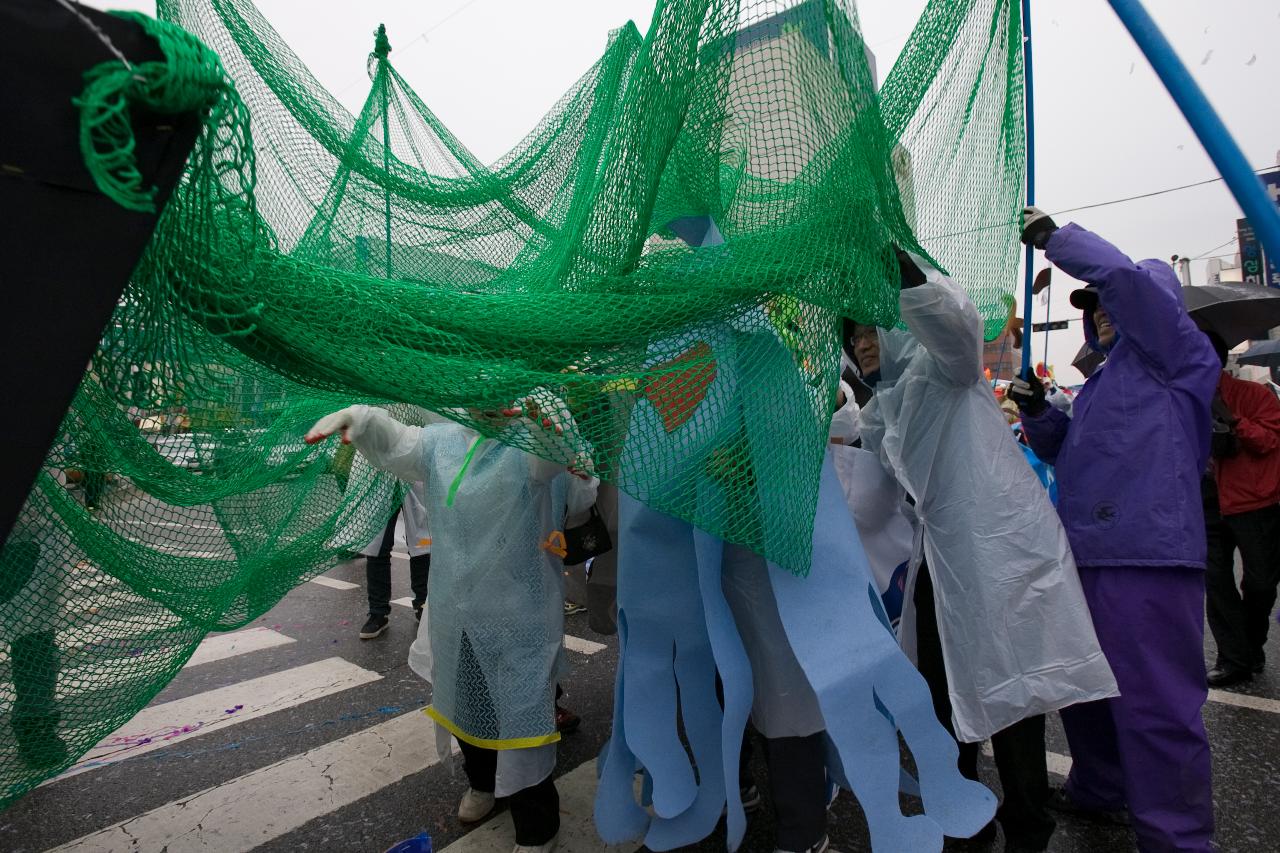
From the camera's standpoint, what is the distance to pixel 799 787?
84.5 inches

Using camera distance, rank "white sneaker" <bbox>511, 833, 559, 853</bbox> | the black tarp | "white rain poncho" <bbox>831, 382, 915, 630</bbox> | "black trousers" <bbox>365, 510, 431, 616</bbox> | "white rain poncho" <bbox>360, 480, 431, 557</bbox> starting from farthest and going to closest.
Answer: "black trousers" <bbox>365, 510, 431, 616</bbox>, "white rain poncho" <bbox>360, 480, 431, 557</bbox>, "white rain poncho" <bbox>831, 382, 915, 630</bbox>, "white sneaker" <bbox>511, 833, 559, 853</bbox>, the black tarp

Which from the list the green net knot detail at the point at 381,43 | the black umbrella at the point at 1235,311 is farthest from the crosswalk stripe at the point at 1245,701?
the green net knot detail at the point at 381,43

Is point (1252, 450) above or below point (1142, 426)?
below

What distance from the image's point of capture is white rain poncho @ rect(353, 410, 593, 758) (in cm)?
239

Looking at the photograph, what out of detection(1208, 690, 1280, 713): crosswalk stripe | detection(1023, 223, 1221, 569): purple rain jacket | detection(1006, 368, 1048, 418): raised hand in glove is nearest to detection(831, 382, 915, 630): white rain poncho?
detection(1006, 368, 1048, 418): raised hand in glove

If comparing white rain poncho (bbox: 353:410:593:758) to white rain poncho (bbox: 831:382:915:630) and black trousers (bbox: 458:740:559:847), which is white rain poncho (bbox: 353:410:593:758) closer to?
black trousers (bbox: 458:740:559:847)

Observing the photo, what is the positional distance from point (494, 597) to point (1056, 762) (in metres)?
2.52

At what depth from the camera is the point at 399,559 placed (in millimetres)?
8391

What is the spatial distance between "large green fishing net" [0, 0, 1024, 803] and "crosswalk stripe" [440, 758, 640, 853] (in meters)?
1.15

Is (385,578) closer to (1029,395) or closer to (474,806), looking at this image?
(474,806)

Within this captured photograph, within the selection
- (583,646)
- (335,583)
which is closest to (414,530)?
(583,646)

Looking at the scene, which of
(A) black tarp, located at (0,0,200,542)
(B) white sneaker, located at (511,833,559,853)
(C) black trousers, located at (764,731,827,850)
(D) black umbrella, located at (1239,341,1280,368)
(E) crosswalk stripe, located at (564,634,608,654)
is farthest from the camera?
(D) black umbrella, located at (1239,341,1280,368)

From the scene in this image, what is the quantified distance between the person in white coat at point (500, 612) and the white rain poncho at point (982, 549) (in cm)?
132

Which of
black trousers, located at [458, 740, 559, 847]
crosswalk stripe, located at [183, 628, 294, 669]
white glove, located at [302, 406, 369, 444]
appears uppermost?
white glove, located at [302, 406, 369, 444]
